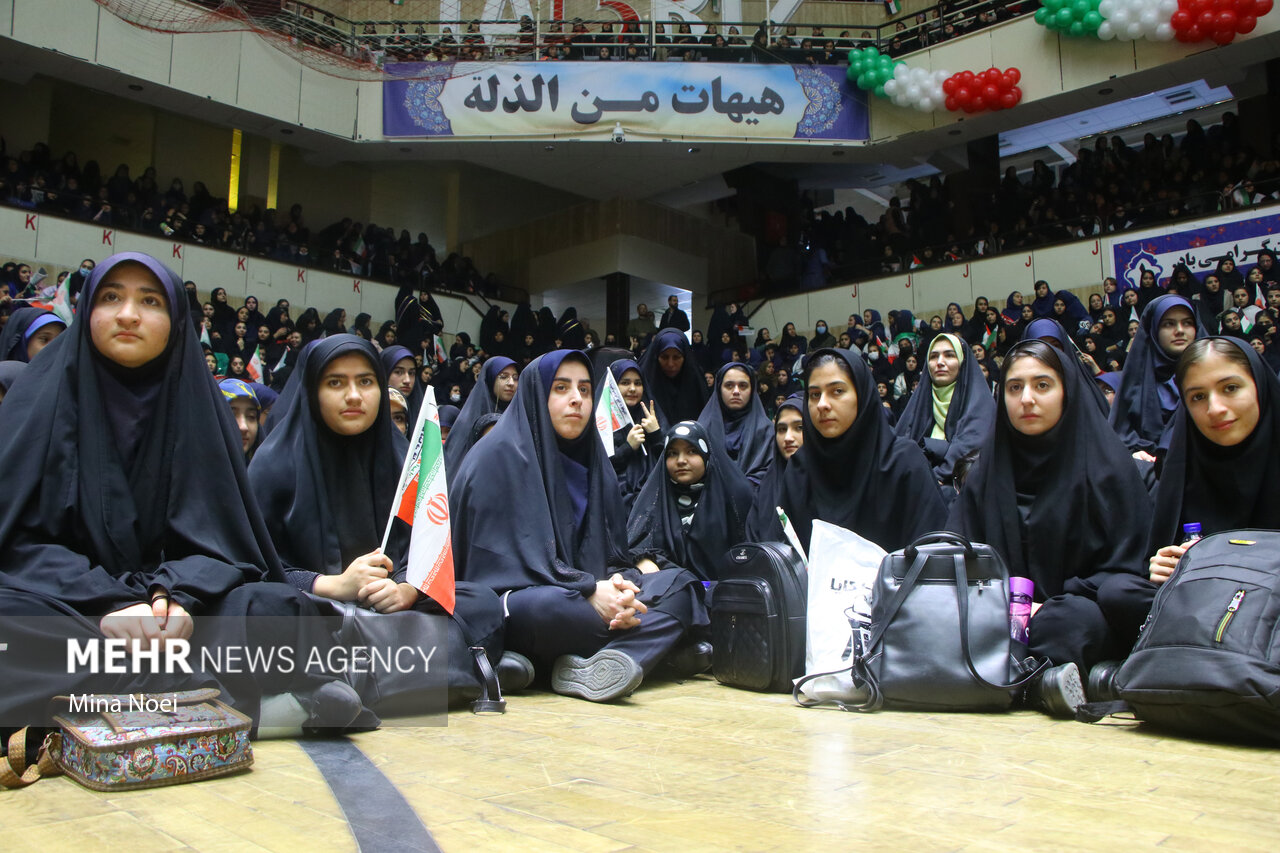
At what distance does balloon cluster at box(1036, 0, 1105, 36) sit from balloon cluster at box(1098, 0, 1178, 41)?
0.24ft

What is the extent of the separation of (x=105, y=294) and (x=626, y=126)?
11.2 metres

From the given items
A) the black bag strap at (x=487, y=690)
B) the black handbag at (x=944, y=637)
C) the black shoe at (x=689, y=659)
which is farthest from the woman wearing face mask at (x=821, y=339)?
the black bag strap at (x=487, y=690)

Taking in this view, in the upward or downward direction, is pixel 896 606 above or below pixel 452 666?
above

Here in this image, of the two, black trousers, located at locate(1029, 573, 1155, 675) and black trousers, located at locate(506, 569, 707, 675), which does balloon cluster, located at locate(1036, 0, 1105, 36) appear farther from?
black trousers, located at locate(506, 569, 707, 675)

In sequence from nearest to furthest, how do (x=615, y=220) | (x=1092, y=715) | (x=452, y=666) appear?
(x=1092, y=715)
(x=452, y=666)
(x=615, y=220)

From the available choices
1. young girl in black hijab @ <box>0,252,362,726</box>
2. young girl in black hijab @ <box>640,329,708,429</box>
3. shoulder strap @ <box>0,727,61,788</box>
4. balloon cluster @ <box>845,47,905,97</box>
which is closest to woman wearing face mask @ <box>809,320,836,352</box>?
balloon cluster @ <box>845,47,905,97</box>

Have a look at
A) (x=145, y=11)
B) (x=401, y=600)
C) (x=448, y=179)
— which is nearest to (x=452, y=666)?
(x=401, y=600)

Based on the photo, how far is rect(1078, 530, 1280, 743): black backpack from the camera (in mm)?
1896

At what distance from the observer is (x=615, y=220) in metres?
15.1

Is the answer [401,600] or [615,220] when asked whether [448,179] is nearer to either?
[615,220]

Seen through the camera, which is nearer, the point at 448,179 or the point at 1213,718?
the point at 1213,718

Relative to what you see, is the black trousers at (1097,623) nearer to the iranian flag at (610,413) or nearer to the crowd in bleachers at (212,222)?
the iranian flag at (610,413)

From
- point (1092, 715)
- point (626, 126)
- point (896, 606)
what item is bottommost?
point (1092, 715)

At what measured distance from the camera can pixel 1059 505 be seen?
8.98 feet
